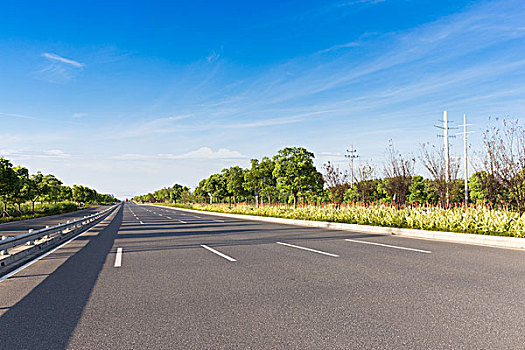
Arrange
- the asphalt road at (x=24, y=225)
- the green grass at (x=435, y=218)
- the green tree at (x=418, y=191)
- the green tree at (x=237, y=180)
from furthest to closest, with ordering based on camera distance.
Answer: the green tree at (x=237, y=180)
the green tree at (x=418, y=191)
the asphalt road at (x=24, y=225)
the green grass at (x=435, y=218)

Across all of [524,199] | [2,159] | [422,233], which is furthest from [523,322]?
[2,159]

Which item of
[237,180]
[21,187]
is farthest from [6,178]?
[237,180]

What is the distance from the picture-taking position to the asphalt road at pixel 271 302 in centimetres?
354

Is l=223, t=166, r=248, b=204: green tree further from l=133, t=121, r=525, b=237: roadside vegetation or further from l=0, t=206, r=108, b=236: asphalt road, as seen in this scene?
l=0, t=206, r=108, b=236: asphalt road

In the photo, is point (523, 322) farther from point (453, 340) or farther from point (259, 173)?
point (259, 173)

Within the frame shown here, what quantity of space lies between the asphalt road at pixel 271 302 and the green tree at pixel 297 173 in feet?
56.7

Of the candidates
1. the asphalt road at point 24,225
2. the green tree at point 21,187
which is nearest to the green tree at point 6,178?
the green tree at point 21,187

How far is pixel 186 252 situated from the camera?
9430mm

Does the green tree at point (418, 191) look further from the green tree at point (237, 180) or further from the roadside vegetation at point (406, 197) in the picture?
Result: the green tree at point (237, 180)

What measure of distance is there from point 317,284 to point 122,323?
3.13 meters

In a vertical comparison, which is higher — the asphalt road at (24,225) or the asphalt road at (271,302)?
the asphalt road at (271,302)

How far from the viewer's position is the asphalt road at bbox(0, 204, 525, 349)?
3542 mm

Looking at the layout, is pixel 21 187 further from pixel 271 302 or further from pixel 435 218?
pixel 271 302

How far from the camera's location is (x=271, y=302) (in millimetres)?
4762
